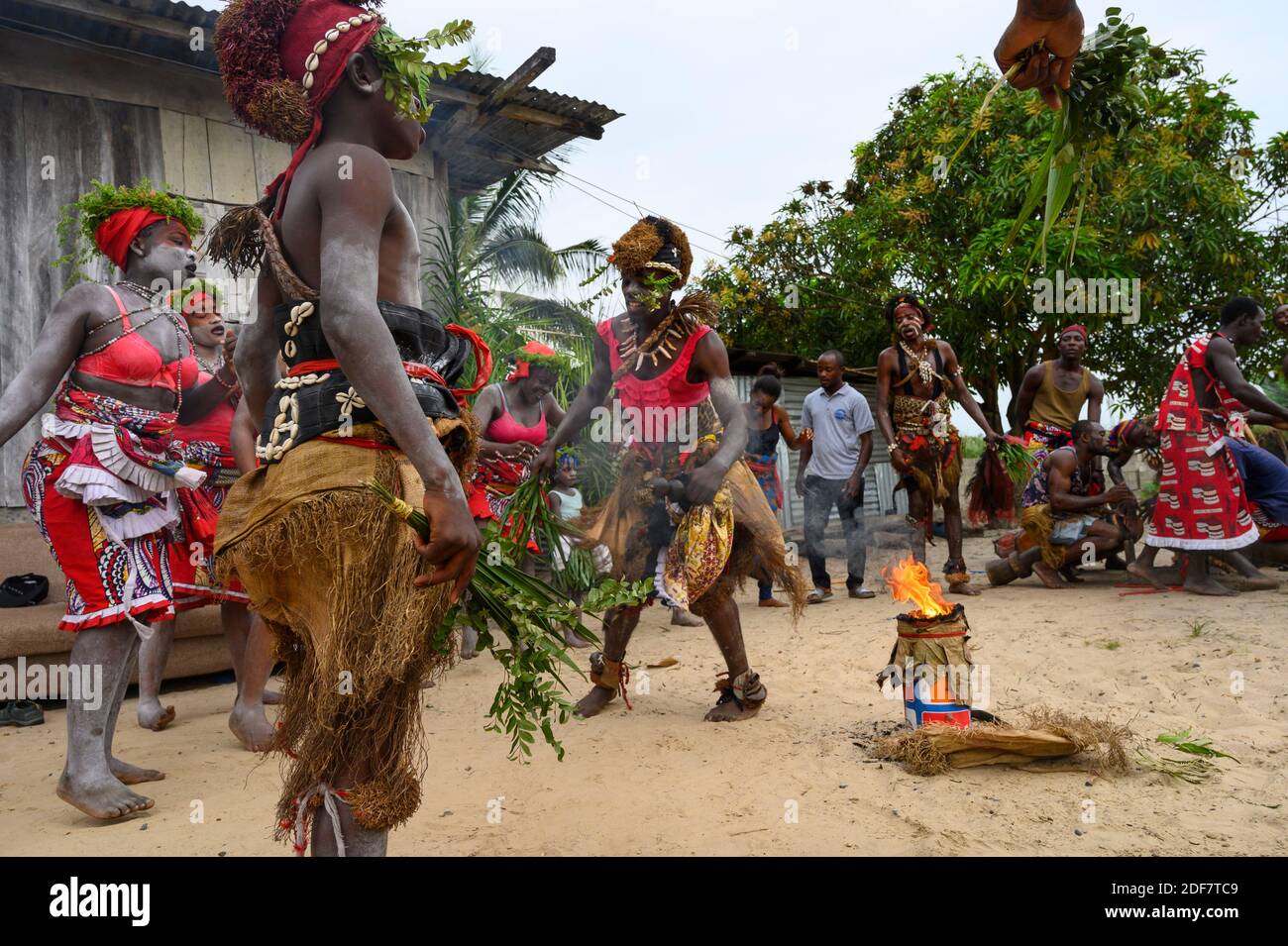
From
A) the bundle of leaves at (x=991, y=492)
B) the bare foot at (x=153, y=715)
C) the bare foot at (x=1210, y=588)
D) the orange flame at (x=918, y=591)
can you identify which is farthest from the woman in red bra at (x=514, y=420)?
the bare foot at (x=1210, y=588)

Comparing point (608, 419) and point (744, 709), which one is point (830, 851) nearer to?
point (744, 709)

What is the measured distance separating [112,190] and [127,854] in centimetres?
271

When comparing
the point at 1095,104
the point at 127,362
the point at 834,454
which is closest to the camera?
the point at 1095,104

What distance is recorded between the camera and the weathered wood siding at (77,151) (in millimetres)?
6812

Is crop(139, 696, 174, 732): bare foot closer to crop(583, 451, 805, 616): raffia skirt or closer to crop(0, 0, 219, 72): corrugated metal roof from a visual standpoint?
crop(583, 451, 805, 616): raffia skirt

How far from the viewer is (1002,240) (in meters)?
9.96

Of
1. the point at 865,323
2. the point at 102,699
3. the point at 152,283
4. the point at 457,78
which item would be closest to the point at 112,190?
the point at 152,283

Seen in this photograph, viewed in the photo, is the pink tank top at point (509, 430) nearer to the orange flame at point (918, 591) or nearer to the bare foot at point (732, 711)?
the bare foot at point (732, 711)

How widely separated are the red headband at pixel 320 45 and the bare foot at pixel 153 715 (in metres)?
3.69

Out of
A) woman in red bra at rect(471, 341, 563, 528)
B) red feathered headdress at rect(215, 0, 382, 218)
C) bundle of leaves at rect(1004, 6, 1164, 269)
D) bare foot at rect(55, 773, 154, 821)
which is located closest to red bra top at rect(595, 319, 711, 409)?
woman in red bra at rect(471, 341, 563, 528)

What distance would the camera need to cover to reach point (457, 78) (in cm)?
816

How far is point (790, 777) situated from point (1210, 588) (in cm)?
465

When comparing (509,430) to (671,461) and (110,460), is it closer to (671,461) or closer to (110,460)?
(671,461)

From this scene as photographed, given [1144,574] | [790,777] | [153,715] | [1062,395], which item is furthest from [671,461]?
[1062,395]
